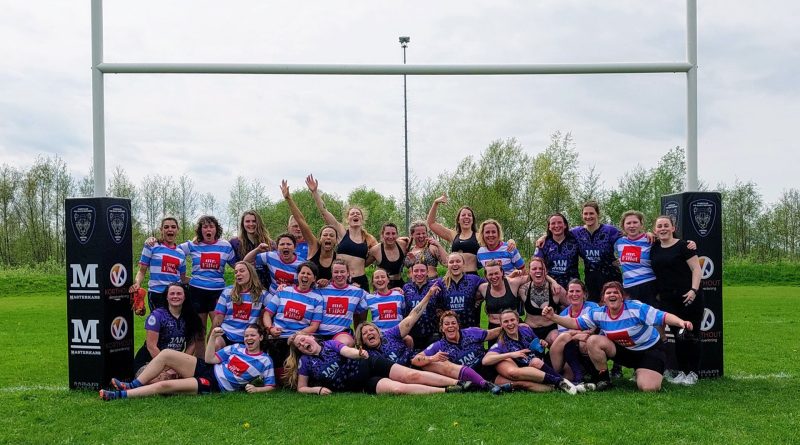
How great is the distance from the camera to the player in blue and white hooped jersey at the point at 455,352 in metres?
6.25

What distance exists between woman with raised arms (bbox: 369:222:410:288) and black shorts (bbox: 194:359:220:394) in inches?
81.4

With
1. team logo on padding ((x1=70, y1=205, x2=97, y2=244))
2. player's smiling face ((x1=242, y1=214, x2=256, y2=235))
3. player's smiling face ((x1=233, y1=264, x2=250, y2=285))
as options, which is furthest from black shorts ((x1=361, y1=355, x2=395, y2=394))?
team logo on padding ((x1=70, y1=205, x2=97, y2=244))

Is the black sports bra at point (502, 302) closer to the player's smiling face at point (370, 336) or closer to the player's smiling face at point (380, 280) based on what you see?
the player's smiling face at point (380, 280)

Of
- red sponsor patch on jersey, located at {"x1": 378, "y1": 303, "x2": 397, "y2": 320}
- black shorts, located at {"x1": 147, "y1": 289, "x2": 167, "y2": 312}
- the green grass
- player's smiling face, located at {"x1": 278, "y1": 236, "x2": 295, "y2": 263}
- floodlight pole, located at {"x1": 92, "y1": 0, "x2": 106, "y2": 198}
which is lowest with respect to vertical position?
the green grass

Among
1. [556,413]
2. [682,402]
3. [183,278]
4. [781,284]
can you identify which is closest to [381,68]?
[183,278]

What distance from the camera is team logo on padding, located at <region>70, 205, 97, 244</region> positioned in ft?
22.1

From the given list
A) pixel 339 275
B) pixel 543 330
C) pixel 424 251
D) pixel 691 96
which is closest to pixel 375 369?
pixel 339 275

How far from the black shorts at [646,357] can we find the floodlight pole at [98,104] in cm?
541

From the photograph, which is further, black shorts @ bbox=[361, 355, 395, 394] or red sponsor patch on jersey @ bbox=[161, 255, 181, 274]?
red sponsor patch on jersey @ bbox=[161, 255, 181, 274]

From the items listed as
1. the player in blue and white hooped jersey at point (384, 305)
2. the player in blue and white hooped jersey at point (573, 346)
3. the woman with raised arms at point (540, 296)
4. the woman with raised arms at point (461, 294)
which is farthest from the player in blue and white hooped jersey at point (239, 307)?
the player in blue and white hooped jersey at point (573, 346)

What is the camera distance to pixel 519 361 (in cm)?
624

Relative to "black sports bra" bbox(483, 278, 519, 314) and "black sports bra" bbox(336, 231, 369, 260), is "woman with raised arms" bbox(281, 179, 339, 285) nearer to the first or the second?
"black sports bra" bbox(336, 231, 369, 260)

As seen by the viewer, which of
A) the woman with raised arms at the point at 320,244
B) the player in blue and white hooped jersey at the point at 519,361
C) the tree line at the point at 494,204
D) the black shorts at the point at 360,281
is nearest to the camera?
the player in blue and white hooped jersey at the point at 519,361


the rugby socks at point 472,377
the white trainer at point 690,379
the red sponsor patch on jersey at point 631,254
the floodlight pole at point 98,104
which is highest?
the floodlight pole at point 98,104
